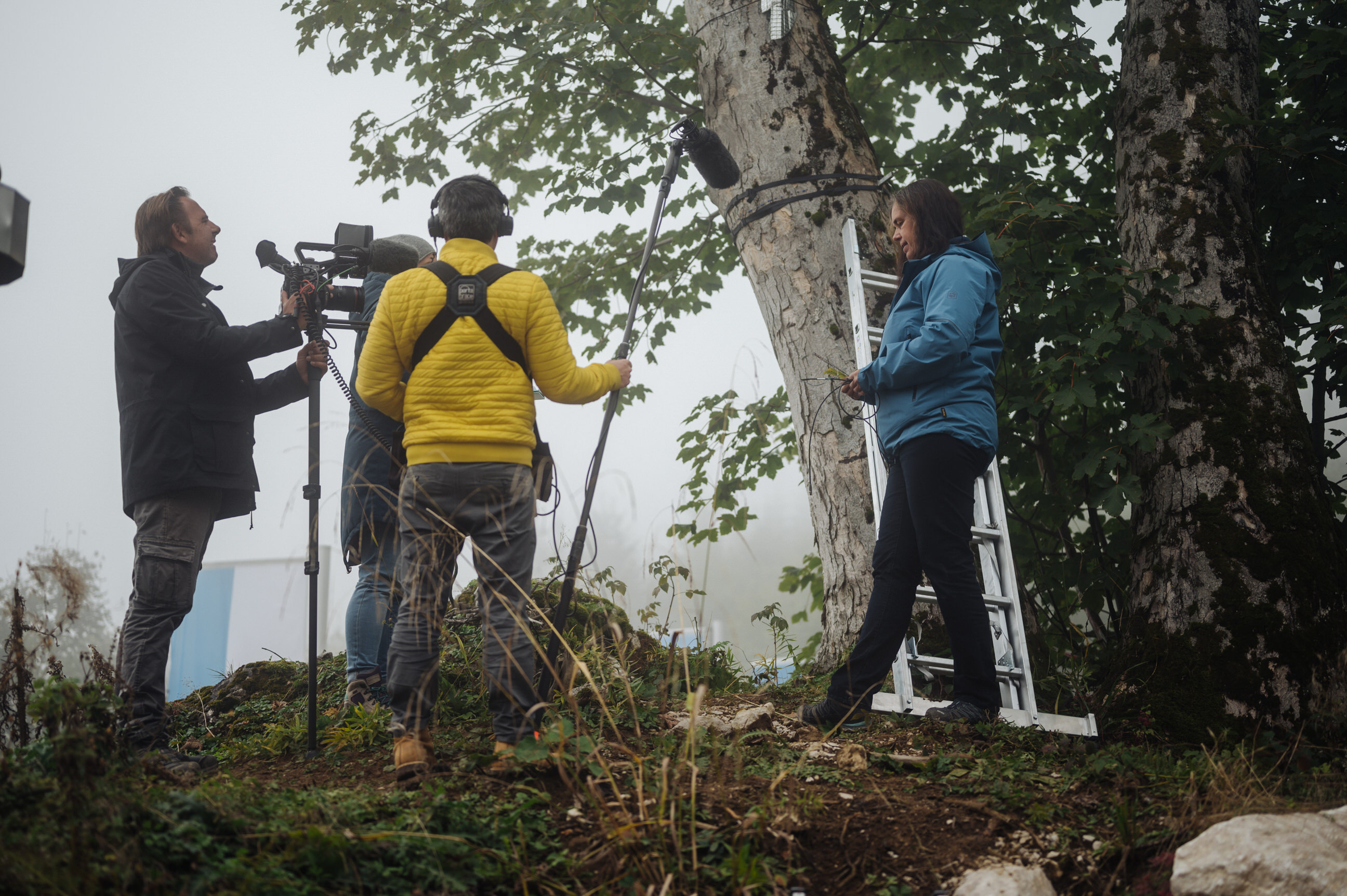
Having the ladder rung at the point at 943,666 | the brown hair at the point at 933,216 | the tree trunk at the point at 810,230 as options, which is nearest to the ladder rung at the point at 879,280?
the tree trunk at the point at 810,230

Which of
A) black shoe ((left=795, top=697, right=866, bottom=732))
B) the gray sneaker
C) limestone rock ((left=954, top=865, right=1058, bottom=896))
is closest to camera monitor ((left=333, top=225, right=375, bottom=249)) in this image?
the gray sneaker

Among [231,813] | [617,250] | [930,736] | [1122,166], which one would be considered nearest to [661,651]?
[930,736]

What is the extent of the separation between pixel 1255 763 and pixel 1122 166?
9.74ft

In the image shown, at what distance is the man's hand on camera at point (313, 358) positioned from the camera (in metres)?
3.42

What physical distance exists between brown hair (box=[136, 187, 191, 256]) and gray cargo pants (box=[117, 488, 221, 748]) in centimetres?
102

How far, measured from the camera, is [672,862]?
1.99 metres

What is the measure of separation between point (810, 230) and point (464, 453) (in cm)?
261

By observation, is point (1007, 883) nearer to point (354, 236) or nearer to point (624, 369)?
point (624, 369)

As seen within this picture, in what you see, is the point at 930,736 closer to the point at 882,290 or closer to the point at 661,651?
the point at 661,651

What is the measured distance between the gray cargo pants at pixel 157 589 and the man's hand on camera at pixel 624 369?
1566mm

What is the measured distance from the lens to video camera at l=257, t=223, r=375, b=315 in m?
3.54

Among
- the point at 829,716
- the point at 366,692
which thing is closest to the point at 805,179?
the point at 829,716

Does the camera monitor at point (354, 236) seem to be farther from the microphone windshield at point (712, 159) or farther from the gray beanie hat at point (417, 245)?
the microphone windshield at point (712, 159)

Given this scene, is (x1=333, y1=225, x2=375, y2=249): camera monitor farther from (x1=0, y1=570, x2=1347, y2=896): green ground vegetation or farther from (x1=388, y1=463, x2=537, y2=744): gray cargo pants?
(x1=0, y1=570, x2=1347, y2=896): green ground vegetation
